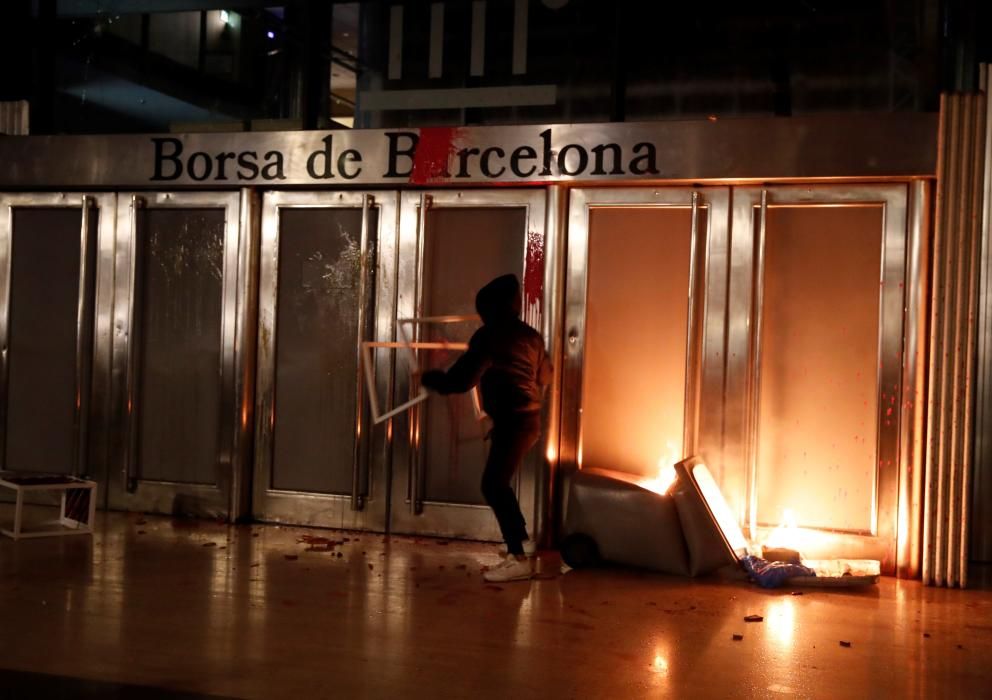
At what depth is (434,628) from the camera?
557cm

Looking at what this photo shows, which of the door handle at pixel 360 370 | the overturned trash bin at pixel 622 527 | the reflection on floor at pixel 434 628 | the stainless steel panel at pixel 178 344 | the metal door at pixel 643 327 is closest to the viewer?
the reflection on floor at pixel 434 628

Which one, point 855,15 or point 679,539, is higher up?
point 855,15

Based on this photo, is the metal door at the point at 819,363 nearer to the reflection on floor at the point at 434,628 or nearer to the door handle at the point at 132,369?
→ the reflection on floor at the point at 434,628

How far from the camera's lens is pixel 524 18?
26.9 ft

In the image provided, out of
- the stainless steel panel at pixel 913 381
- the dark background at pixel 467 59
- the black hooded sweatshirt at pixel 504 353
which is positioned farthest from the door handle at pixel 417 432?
the stainless steel panel at pixel 913 381

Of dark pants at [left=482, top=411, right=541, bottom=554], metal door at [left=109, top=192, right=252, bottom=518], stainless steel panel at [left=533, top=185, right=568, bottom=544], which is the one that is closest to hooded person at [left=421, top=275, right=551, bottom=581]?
dark pants at [left=482, top=411, right=541, bottom=554]

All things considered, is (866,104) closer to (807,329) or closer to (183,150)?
(807,329)

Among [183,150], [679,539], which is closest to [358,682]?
[679,539]

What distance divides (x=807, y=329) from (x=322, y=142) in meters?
3.92

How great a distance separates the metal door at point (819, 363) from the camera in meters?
7.34

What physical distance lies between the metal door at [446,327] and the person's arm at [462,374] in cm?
143

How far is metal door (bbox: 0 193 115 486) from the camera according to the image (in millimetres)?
8906

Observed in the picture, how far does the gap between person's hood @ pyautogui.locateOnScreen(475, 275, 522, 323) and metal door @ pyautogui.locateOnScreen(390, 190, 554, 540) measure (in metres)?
1.15

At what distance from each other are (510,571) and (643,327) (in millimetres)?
2138
